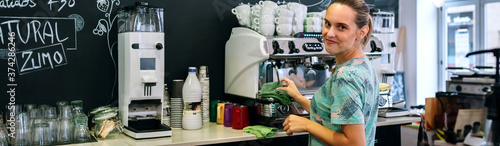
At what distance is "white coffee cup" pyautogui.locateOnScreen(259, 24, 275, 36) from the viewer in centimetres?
325

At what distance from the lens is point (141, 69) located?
2.98 metres

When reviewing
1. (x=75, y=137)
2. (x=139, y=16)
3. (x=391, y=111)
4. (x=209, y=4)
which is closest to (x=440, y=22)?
(x=391, y=111)

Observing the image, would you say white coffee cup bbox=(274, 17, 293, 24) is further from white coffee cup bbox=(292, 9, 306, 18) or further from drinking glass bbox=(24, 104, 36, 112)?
drinking glass bbox=(24, 104, 36, 112)

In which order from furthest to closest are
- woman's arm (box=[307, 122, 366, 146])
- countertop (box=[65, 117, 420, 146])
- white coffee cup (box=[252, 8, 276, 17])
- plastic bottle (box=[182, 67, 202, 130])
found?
white coffee cup (box=[252, 8, 276, 17])
plastic bottle (box=[182, 67, 202, 130])
countertop (box=[65, 117, 420, 146])
woman's arm (box=[307, 122, 366, 146])

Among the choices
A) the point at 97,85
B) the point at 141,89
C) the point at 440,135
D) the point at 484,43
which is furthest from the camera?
the point at 484,43

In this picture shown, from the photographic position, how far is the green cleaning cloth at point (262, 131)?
2.93 metres

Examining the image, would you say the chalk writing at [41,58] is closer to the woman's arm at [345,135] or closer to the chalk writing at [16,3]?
the chalk writing at [16,3]

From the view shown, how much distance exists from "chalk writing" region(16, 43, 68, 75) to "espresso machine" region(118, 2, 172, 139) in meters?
0.40

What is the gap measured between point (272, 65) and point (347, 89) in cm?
158

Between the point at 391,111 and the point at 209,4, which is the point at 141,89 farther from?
the point at 391,111

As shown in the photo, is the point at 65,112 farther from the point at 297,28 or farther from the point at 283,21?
the point at 297,28

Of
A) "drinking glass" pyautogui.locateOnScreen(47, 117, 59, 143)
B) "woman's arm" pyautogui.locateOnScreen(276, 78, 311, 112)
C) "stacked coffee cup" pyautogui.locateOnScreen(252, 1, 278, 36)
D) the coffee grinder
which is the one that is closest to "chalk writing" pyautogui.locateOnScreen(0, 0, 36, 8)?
"drinking glass" pyautogui.locateOnScreen(47, 117, 59, 143)

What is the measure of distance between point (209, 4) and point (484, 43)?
4.99 meters

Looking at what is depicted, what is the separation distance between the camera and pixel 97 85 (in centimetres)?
328
